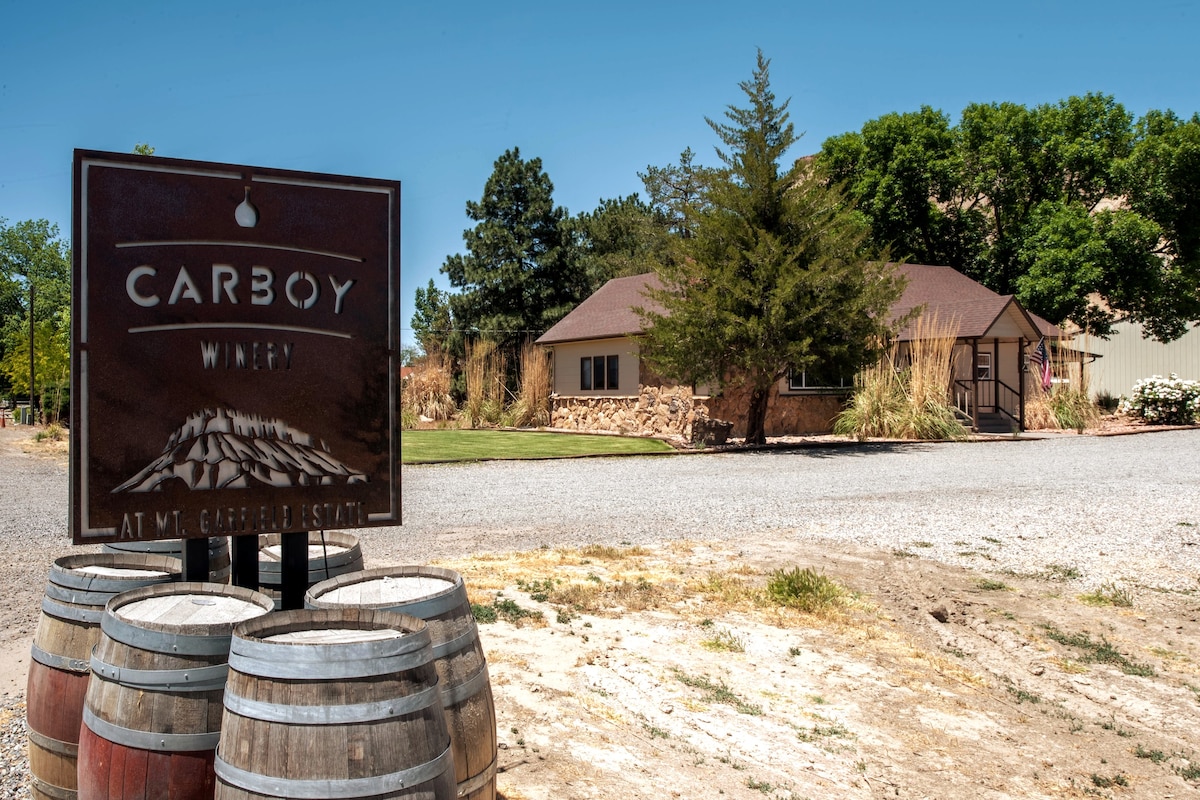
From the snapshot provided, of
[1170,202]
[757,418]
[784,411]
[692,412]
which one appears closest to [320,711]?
[757,418]

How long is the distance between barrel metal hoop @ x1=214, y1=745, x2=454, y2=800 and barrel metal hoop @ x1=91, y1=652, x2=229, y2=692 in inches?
9.9

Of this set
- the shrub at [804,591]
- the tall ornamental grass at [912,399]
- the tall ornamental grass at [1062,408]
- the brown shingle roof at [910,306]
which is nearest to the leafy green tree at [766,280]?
the tall ornamental grass at [912,399]

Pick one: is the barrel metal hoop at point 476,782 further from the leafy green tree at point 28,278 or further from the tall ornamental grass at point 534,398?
the leafy green tree at point 28,278

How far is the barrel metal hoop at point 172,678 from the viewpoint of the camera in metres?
2.38

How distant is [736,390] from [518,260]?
51.2 ft

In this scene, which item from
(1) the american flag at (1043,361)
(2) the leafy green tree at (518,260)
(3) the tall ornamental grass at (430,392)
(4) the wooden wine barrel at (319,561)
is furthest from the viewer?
(2) the leafy green tree at (518,260)

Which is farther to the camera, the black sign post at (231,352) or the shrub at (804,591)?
the shrub at (804,591)

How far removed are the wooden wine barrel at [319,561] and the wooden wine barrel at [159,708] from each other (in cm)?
84

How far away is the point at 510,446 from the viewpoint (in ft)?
63.6

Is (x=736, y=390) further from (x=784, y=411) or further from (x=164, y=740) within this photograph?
(x=164, y=740)

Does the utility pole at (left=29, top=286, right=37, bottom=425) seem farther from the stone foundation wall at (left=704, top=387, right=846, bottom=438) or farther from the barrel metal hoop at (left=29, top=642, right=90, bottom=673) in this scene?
the barrel metal hoop at (left=29, top=642, right=90, bottom=673)

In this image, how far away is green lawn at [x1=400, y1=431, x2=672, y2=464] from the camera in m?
17.0

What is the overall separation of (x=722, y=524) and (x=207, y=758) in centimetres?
730

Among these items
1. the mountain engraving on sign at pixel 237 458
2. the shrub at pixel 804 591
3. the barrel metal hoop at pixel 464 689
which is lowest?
the shrub at pixel 804 591
